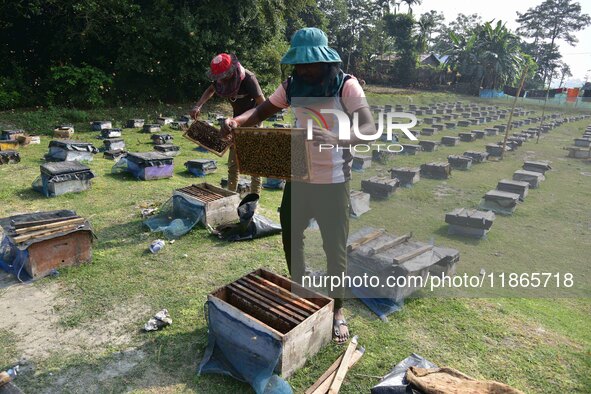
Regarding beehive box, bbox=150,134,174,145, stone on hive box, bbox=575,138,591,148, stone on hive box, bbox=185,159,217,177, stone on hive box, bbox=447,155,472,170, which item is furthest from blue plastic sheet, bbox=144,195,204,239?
stone on hive box, bbox=575,138,591,148

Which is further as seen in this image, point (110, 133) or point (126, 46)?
point (126, 46)

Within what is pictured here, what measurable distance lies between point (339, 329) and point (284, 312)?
54 centimetres

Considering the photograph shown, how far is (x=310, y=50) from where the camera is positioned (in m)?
2.47

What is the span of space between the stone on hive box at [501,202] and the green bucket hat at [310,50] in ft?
20.6

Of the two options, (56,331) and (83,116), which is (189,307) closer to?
(56,331)

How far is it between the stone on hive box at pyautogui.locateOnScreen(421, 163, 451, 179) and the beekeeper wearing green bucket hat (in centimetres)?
677

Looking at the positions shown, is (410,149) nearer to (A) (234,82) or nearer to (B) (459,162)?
(B) (459,162)

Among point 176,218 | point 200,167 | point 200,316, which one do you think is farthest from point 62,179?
point 200,316

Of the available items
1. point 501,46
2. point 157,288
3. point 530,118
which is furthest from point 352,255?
point 501,46

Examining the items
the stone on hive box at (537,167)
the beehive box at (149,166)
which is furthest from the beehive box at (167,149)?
the stone on hive box at (537,167)

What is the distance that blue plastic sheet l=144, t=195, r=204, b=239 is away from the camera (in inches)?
197

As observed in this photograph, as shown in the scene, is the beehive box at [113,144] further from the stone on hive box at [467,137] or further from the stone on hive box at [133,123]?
the stone on hive box at [467,137]

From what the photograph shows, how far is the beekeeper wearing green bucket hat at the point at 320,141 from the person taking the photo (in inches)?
98.7

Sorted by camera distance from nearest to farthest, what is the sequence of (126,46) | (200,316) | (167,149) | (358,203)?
(200,316) < (358,203) < (167,149) < (126,46)
